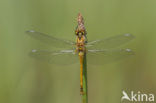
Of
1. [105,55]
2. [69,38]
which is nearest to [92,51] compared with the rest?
[105,55]

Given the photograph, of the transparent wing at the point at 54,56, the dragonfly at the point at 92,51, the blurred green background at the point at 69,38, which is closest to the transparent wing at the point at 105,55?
the dragonfly at the point at 92,51

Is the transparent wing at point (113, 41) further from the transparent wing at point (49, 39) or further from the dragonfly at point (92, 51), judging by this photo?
the transparent wing at point (49, 39)

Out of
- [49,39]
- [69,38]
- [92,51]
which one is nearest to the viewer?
[92,51]

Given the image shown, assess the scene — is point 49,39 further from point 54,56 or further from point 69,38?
point 69,38

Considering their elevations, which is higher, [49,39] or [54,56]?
[49,39]

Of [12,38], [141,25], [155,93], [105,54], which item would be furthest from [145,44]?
[12,38]

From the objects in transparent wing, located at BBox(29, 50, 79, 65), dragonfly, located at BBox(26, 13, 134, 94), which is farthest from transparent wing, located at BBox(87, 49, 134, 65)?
transparent wing, located at BBox(29, 50, 79, 65)

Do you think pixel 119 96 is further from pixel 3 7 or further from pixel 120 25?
pixel 3 7
